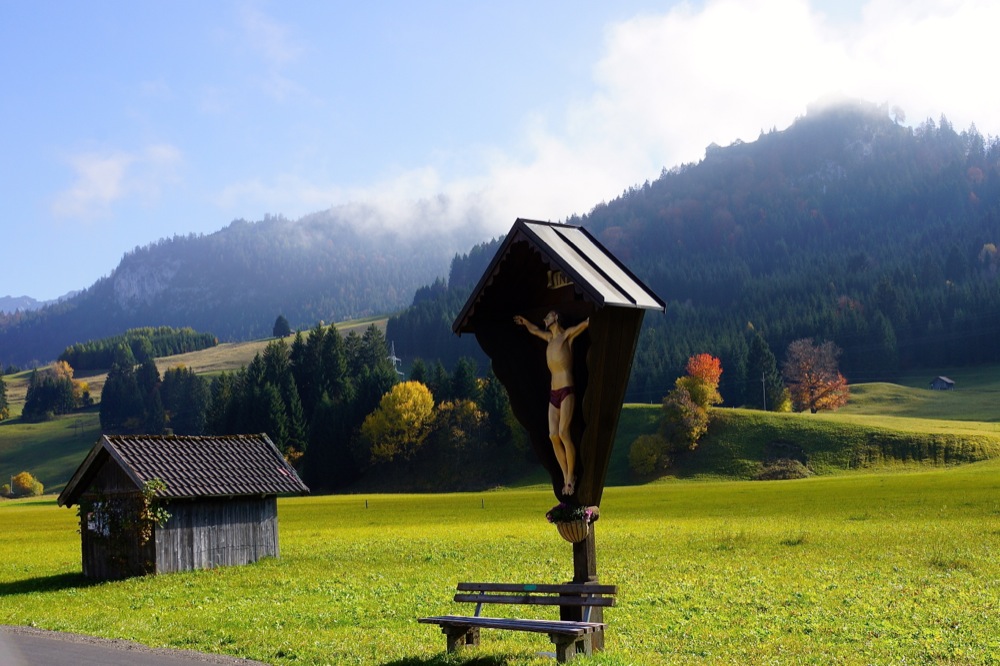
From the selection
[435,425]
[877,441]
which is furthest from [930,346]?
[435,425]

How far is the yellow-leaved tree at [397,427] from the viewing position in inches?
4820

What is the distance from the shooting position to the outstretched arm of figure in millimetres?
15969

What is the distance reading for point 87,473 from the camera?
35938mm

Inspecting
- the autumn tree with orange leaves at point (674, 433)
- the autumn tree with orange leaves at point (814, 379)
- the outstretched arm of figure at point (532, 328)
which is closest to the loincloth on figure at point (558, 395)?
the outstretched arm of figure at point (532, 328)

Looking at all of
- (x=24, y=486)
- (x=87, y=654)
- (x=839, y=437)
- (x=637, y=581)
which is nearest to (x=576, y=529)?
(x=87, y=654)

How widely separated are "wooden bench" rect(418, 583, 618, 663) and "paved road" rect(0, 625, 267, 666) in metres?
3.46

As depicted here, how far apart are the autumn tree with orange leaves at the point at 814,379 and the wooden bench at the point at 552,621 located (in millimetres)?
140302

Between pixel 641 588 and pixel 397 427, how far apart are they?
327 feet

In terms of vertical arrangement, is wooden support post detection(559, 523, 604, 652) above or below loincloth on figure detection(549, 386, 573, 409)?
below

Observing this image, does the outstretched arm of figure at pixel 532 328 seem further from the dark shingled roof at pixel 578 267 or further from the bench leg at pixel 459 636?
the bench leg at pixel 459 636

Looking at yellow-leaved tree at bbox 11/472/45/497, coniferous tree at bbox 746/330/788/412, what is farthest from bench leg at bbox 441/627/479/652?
yellow-leaved tree at bbox 11/472/45/497

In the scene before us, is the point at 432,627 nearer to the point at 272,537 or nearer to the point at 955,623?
the point at 955,623

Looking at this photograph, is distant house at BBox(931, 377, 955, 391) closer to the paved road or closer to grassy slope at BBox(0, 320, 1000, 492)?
grassy slope at BBox(0, 320, 1000, 492)

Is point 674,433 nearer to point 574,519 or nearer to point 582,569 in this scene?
point 582,569
